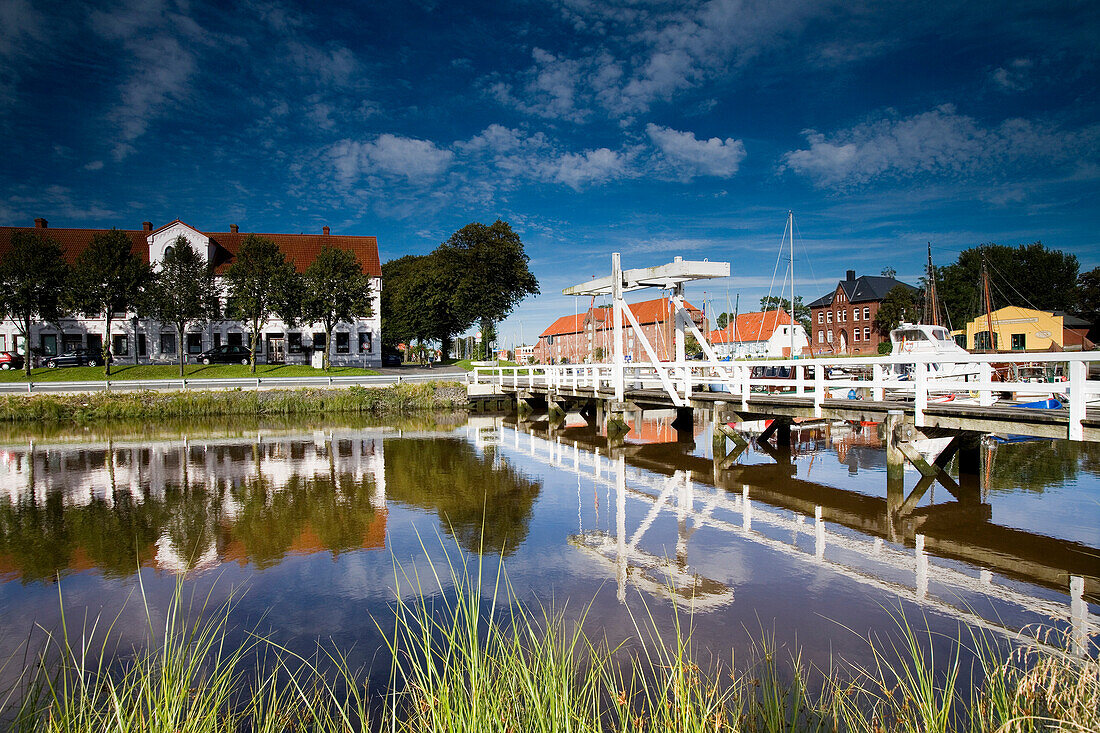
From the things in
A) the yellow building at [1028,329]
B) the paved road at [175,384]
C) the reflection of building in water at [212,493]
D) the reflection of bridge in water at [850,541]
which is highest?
the yellow building at [1028,329]

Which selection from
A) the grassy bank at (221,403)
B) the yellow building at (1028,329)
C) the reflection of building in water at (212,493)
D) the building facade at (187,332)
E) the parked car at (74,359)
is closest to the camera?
the reflection of building in water at (212,493)

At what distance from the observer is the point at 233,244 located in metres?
54.4

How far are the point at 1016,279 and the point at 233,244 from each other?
88.5 meters

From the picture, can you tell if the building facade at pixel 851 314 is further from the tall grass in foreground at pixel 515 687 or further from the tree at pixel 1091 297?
the tall grass in foreground at pixel 515 687

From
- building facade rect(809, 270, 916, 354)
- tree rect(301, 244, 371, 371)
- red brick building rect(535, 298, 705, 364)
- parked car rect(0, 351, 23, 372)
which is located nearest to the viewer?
parked car rect(0, 351, 23, 372)

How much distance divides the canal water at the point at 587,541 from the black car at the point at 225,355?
32731 mm

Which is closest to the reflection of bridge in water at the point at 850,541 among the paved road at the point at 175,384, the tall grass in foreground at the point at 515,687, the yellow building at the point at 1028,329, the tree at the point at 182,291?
the tall grass in foreground at the point at 515,687

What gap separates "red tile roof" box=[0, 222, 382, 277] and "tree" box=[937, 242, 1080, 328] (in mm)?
66508

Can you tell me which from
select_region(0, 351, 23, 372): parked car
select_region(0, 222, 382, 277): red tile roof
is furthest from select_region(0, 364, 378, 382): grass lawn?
select_region(0, 222, 382, 277): red tile roof

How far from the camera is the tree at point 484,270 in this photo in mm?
55562

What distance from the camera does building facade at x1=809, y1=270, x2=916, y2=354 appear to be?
255ft

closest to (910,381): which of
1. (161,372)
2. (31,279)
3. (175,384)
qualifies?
(175,384)

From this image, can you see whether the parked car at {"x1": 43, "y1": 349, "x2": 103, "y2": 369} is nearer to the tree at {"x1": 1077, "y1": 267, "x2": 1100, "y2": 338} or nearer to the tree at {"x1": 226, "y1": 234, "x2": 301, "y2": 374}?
the tree at {"x1": 226, "y1": 234, "x2": 301, "y2": 374}

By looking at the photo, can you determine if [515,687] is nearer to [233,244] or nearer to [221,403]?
[221,403]
